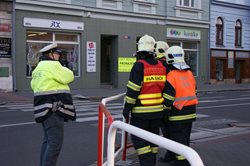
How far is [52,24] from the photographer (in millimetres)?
21594

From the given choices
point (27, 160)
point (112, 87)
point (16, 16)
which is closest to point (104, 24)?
point (112, 87)

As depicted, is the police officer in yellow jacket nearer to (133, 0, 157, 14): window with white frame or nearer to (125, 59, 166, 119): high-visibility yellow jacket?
(125, 59, 166, 119): high-visibility yellow jacket

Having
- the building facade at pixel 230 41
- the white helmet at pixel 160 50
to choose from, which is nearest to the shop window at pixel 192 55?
the building facade at pixel 230 41

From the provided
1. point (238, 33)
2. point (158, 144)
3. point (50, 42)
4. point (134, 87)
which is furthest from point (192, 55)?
point (158, 144)

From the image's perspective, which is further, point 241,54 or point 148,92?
point 241,54

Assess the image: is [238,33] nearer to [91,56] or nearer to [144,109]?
[91,56]

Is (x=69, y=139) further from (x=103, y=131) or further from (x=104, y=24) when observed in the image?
(x=104, y=24)

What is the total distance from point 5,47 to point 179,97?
16292 mm

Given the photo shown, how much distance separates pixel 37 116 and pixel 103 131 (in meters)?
0.84

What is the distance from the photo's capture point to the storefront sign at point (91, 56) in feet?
76.7

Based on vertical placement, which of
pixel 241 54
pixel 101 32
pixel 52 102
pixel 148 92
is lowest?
pixel 52 102

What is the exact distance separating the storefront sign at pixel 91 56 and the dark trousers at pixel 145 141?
60.3 feet

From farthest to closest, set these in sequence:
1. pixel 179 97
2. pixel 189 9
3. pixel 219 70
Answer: pixel 219 70
pixel 189 9
pixel 179 97

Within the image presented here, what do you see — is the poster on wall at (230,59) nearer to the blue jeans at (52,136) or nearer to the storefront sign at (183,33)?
the storefront sign at (183,33)
